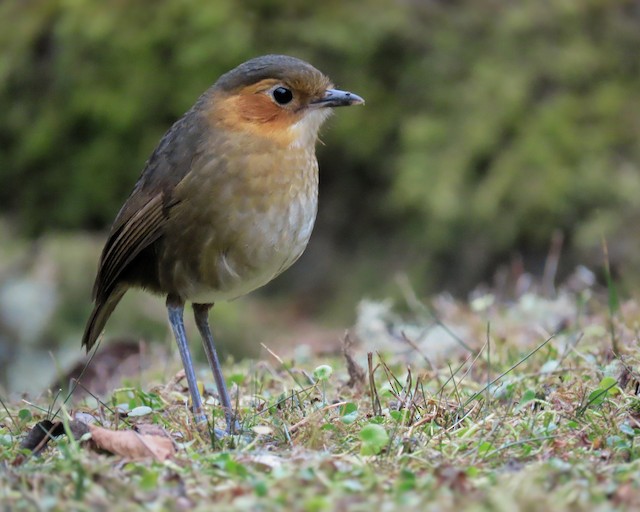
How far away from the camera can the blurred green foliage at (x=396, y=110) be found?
8070 mm

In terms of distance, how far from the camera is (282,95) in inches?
178

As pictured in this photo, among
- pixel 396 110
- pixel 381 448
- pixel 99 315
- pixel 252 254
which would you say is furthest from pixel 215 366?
pixel 396 110

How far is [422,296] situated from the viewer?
324 inches

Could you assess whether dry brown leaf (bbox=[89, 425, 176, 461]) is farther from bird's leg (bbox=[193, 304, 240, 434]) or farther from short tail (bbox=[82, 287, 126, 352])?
short tail (bbox=[82, 287, 126, 352])

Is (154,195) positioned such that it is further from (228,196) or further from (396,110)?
(396,110)

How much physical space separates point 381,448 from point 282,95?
172cm

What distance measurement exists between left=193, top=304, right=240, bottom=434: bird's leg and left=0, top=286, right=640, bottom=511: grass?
0.09 metres

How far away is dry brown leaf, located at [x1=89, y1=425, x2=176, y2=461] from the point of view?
328cm

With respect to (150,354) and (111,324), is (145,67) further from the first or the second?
(150,354)

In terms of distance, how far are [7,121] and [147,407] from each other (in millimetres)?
6034

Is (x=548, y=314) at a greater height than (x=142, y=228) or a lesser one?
lesser

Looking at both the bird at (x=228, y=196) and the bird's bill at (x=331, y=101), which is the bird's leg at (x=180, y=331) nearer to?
the bird at (x=228, y=196)

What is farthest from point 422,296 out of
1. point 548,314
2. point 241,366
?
point 241,366

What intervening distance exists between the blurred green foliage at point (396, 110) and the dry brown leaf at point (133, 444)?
16.1 feet
